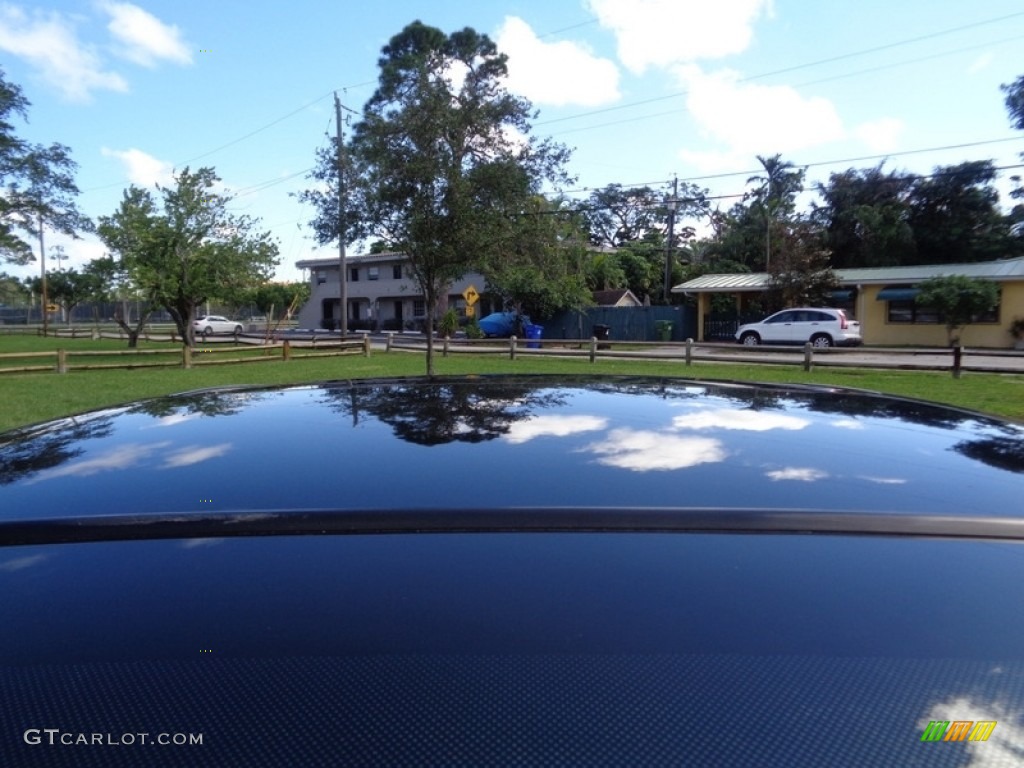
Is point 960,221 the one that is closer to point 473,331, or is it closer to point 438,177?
point 473,331

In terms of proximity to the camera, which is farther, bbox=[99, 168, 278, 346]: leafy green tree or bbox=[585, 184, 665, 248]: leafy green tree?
bbox=[585, 184, 665, 248]: leafy green tree

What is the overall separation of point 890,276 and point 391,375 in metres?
29.8

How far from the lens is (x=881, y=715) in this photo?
114cm

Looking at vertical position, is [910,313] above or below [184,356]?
above

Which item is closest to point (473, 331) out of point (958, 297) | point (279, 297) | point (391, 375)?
point (958, 297)

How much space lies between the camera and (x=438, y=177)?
60.2 feet

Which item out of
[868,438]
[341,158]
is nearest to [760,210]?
[341,158]

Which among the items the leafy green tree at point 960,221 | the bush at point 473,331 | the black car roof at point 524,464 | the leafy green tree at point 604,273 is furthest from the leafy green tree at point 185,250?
the leafy green tree at point 960,221

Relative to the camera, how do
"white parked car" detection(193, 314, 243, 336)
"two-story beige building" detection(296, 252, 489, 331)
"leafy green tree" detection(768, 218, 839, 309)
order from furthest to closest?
"white parked car" detection(193, 314, 243, 336) → "two-story beige building" detection(296, 252, 489, 331) → "leafy green tree" detection(768, 218, 839, 309)

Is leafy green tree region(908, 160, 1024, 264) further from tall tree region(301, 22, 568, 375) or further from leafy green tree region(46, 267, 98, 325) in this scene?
leafy green tree region(46, 267, 98, 325)

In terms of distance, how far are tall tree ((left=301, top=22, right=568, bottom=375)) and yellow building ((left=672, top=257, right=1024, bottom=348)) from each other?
70.4 feet

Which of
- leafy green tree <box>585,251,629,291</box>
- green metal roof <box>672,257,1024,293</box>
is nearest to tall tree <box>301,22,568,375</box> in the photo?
green metal roof <box>672,257,1024,293</box>

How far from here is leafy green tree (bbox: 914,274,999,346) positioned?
30547 millimetres

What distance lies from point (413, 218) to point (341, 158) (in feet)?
9.25
